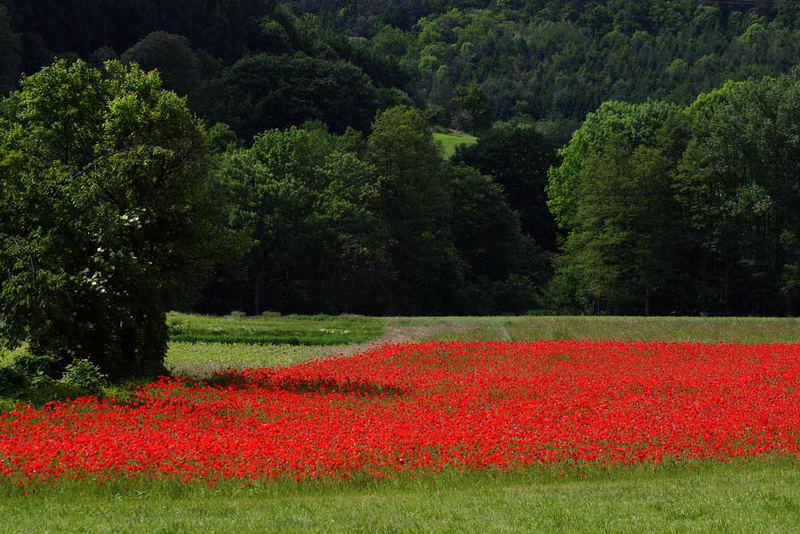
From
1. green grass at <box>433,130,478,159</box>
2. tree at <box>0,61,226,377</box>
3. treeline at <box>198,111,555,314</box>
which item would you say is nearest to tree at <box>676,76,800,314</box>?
treeline at <box>198,111,555,314</box>

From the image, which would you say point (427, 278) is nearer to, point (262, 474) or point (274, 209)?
point (274, 209)

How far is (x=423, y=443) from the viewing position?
1794 centimetres

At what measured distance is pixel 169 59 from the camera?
118 metres

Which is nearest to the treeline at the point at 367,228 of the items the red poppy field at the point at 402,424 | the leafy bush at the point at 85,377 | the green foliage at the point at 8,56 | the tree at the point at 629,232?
the tree at the point at 629,232

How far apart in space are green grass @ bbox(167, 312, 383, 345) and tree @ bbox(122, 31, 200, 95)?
7003 centimetres

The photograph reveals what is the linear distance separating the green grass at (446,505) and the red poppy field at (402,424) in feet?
1.47

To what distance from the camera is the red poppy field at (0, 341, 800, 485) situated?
54.2 ft

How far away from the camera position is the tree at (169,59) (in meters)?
117

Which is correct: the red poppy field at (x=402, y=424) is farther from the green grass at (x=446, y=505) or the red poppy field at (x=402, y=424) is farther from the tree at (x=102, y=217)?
the tree at (x=102, y=217)

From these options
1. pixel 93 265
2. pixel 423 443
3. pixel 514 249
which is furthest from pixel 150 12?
pixel 423 443

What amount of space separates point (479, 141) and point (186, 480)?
100481 mm

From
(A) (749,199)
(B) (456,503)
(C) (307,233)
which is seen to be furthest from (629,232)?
(B) (456,503)

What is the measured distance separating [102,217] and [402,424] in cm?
1145

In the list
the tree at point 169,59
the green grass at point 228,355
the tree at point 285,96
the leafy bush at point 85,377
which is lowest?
the green grass at point 228,355
